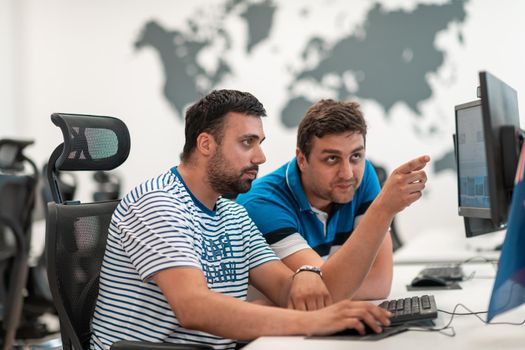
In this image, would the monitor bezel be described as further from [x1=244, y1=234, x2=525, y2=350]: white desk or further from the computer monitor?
[x1=244, y1=234, x2=525, y2=350]: white desk

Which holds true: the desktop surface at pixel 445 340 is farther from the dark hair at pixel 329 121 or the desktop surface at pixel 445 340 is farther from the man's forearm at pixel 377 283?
the dark hair at pixel 329 121

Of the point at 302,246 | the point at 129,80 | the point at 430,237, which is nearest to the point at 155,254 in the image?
the point at 302,246

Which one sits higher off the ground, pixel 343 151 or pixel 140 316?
pixel 343 151

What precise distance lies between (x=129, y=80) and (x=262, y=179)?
3640 mm

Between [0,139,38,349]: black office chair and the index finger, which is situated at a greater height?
the index finger

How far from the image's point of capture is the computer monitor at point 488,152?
56.1 inches

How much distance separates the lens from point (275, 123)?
17.6 feet

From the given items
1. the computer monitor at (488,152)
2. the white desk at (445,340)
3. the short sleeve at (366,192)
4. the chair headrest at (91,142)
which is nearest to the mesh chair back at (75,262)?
the chair headrest at (91,142)

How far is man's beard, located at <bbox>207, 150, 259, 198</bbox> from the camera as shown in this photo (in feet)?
5.58

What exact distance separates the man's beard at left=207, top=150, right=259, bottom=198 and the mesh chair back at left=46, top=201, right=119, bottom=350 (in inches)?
12.4

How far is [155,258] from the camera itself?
1513 mm

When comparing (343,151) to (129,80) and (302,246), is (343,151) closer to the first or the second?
(302,246)

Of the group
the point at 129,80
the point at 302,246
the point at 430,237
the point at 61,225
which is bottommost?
the point at 430,237

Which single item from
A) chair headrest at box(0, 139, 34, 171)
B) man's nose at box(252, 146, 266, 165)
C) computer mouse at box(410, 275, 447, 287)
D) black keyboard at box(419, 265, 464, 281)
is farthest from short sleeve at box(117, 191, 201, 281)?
chair headrest at box(0, 139, 34, 171)
